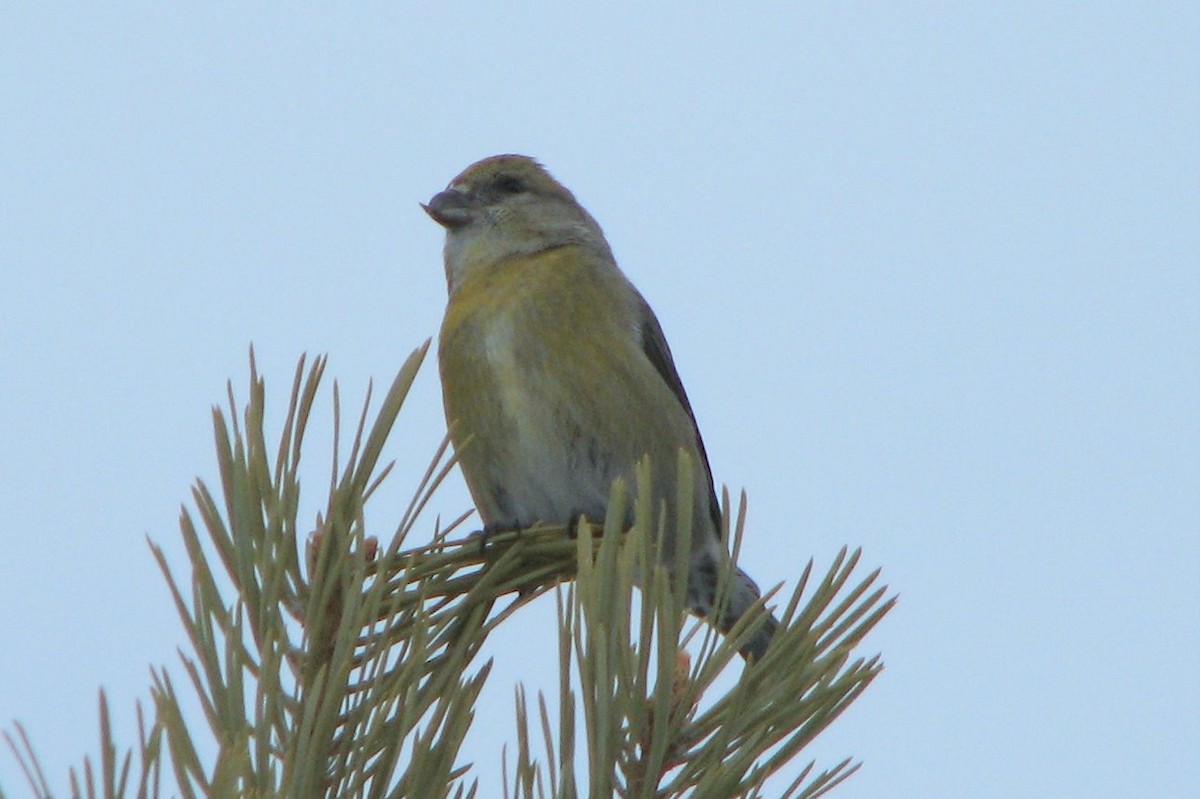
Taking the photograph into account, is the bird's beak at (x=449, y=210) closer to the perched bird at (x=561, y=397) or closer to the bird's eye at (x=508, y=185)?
the bird's eye at (x=508, y=185)

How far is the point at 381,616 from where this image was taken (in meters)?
1.88

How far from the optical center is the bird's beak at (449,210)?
17.1 feet

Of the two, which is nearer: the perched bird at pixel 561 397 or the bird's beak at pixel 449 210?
the perched bird at pixel 561 397

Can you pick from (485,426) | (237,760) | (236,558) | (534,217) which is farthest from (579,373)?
(237,760)

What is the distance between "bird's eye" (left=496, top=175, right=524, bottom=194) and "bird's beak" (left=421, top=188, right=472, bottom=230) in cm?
19

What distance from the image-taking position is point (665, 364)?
16.4 ft

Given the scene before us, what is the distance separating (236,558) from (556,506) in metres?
2.58

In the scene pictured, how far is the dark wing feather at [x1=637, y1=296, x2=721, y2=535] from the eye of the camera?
489 centimetres

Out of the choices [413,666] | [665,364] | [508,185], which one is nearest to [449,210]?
[508,185]

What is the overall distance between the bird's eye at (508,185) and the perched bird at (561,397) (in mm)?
604

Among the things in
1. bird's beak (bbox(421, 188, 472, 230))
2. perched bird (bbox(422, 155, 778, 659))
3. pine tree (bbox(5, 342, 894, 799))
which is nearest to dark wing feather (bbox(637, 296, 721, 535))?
perched bird (bbox(422, 155, 778, 659))

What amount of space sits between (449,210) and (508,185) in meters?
0.35

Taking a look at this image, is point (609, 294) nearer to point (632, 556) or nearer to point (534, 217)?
point (534, 217)

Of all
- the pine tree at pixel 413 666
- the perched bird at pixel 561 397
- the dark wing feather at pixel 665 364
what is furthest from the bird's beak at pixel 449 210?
the pine tree at pixel 413 666
